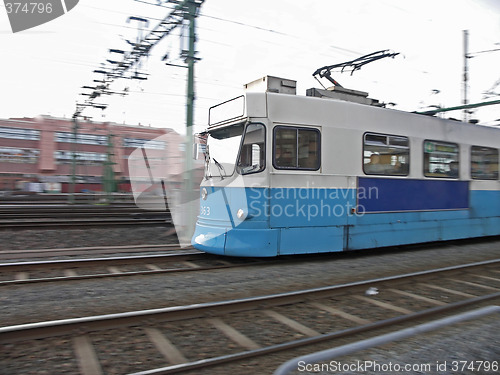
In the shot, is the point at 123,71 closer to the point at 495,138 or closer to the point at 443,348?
the point at 495,138

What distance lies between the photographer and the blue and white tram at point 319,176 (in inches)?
265

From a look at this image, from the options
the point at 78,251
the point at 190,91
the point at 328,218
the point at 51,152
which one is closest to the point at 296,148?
the point at 328,218

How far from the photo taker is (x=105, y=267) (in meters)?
6.89

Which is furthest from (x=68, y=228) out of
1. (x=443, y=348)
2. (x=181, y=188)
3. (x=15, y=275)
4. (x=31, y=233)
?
(x=443, y=348)

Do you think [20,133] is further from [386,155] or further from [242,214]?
[386,155]

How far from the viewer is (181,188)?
449 inches

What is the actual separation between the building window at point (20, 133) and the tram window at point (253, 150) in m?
41.2

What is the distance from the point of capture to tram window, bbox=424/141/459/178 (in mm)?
8713

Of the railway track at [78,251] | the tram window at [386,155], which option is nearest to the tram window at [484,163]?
the tram window at [386,155]

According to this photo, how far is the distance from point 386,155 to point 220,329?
560 cm

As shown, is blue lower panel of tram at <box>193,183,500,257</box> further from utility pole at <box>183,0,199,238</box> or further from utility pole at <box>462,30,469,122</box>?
utility pole at <box>462,30,469,122</box>

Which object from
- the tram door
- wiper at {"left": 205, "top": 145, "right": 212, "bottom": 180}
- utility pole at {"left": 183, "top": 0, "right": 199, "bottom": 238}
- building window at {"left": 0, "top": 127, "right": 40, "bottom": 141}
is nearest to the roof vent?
the tram door

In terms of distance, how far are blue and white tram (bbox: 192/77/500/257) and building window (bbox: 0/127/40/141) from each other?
40.1 m

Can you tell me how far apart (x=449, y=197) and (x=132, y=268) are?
290 inches
